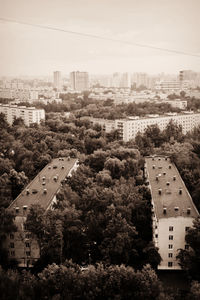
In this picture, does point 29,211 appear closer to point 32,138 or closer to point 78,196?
point 78,196

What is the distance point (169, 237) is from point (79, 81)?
2203 cm

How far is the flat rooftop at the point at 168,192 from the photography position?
14.5 ft

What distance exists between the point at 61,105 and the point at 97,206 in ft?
36.0

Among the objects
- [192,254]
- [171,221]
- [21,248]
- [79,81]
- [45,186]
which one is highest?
[79,81]

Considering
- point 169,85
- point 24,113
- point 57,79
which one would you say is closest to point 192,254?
point 24,113

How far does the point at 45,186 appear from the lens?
556cm

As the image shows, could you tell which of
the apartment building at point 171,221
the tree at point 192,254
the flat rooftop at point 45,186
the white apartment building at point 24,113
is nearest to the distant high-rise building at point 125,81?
the white apartment building at point 24,113

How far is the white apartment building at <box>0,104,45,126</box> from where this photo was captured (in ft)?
38.7

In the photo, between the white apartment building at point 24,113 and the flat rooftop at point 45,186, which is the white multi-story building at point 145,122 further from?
the flat rooftop at point 45,186

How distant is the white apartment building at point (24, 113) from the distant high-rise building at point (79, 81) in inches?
490

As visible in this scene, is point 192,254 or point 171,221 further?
point 171,221

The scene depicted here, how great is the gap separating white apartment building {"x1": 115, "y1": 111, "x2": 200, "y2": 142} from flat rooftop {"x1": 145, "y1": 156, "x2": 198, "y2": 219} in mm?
4104

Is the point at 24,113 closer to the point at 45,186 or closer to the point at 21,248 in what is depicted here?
the point at 45,186

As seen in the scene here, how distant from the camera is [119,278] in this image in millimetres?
3205
